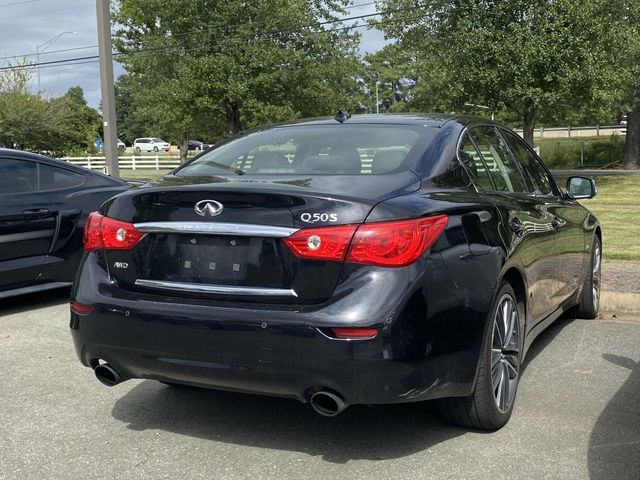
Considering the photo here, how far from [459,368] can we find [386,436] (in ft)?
2.10

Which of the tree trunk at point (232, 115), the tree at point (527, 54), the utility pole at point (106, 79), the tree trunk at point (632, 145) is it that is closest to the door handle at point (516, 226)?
the utility pole at point (106, 79)

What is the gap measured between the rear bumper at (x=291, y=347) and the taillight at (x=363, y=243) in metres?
0.14

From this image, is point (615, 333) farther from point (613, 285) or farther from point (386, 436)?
point (386, 436)

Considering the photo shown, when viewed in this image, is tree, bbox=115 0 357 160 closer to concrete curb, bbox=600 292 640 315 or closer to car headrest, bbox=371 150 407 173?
concrete curb, bbox=600 292 640 315

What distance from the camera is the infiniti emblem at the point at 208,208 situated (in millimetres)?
3244

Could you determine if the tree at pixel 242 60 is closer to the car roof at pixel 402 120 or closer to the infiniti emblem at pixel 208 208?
the car roof at pixel 402 120

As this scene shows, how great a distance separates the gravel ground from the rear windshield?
3509 mm

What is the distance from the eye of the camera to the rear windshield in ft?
12.2

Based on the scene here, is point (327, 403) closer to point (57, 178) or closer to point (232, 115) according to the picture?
point (57, 178)

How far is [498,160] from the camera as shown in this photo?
14.9 feet

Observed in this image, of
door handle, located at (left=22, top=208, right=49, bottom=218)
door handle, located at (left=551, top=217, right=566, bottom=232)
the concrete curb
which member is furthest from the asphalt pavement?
door handle, located at (left=22, top=208, right=49, bottom=218)

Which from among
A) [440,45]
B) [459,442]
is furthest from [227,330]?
[440,45]

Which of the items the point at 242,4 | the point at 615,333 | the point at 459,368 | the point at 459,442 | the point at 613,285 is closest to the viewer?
the point at 459,368

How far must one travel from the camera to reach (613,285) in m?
6.74
